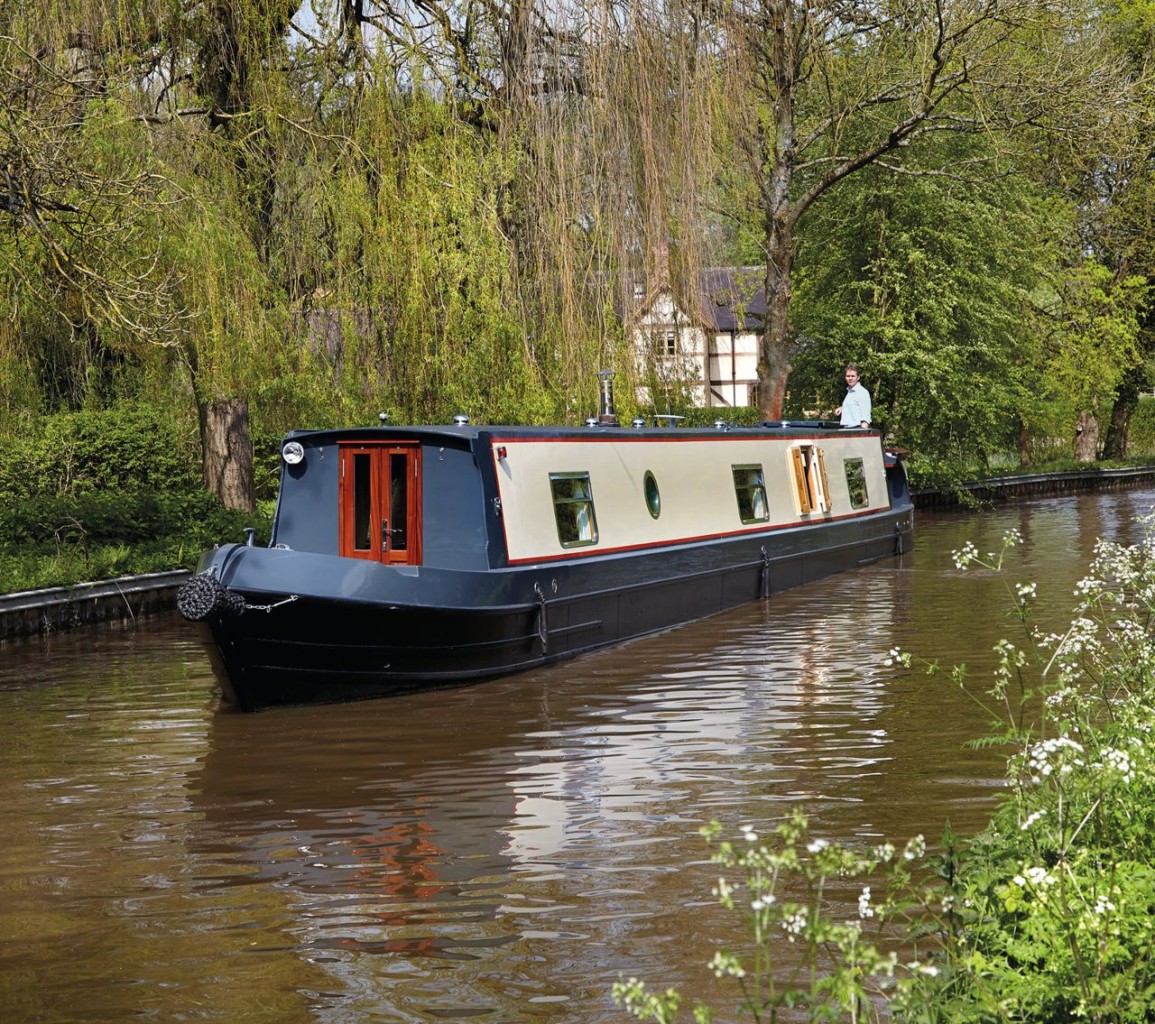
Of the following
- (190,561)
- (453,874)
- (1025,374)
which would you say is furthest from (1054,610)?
(1025,374)

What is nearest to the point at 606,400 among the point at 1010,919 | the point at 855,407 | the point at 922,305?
the point at 855,407

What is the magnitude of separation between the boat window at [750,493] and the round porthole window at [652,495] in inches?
91.0

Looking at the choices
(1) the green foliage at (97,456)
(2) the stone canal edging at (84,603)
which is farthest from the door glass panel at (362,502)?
(1) the green foliage at (97,456)

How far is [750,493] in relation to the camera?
1902 centimetres

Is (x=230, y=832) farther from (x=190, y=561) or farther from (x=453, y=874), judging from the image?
→ (x=190, y=561)

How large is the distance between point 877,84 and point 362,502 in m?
17.3

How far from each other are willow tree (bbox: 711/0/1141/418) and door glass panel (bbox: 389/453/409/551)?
477 inches

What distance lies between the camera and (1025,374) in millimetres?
33750

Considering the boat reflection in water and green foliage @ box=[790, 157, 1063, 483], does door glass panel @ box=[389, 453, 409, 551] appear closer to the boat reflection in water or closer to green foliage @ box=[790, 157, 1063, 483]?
the boat reflection in water

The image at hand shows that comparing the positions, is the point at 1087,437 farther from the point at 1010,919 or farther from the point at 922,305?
the point at 1010,919

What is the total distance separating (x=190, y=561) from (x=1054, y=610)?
909 cm

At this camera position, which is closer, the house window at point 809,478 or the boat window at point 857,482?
the house window at point 809,478

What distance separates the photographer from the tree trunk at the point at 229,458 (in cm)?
1991

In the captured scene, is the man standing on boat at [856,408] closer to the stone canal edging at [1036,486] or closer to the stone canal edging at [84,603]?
the stone canal edging at [1036,486]
